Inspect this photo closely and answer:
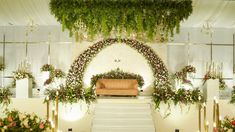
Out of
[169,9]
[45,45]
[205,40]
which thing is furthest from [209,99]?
[45,45]

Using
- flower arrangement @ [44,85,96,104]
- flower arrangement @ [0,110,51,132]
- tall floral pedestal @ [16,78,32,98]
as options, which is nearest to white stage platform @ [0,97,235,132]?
flower arrangement @ [44,85,96,104]

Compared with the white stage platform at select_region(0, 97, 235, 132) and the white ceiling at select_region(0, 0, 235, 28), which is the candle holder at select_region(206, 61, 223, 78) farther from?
A: the white stage platform at select_region(0, 97, 235, 132)

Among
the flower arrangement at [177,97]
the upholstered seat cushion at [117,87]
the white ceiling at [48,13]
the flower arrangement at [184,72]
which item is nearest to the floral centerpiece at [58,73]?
the upholstered seat cushion at [117,87]

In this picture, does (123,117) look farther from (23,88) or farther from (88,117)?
(23,88)

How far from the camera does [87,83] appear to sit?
A: 16.5m

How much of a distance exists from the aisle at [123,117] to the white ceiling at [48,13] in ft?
12.2

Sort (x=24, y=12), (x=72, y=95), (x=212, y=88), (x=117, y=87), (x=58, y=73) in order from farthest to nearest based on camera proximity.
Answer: (x=58, y=73), (x=117, y=87), (x=24, y=12), (x=212, y=88), (x=72, y=95)

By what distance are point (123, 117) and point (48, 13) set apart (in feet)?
16.4

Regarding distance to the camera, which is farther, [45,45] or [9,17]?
[45,45]

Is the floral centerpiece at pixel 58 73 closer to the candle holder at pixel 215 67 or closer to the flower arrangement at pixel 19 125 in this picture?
the candle holder at pixel 215 67

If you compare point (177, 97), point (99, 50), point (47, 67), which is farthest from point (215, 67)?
point (47, 67)

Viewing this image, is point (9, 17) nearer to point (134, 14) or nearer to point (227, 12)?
point (134, 14)

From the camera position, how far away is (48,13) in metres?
14.5

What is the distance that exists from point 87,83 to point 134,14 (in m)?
6.75
